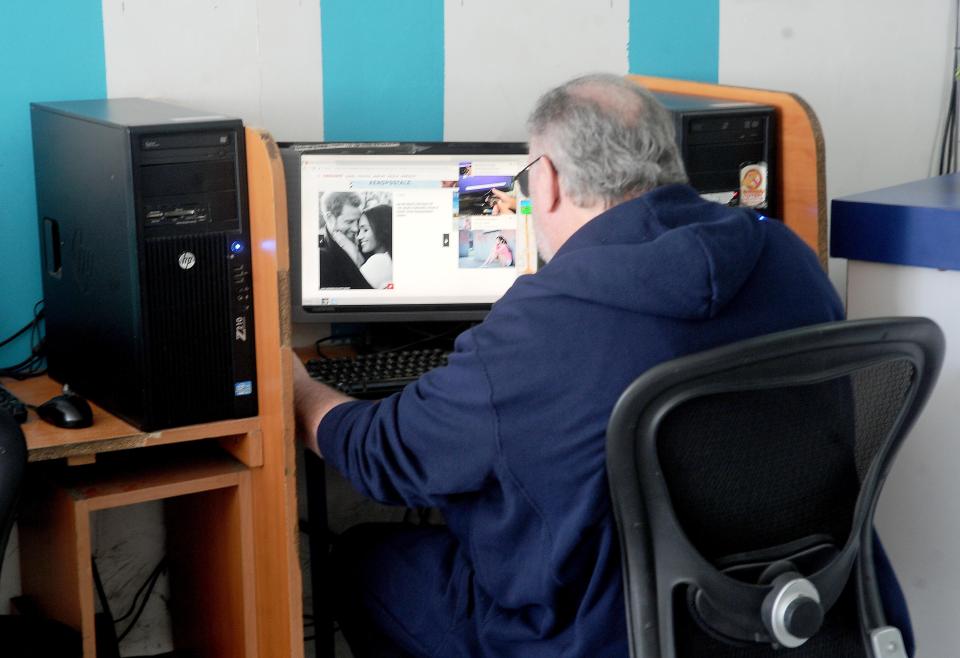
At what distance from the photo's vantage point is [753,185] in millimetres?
2383

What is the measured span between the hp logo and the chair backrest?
1.86ft

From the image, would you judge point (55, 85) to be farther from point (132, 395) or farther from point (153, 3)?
point (132, 395)

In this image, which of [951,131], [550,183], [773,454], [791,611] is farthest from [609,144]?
[951,131]

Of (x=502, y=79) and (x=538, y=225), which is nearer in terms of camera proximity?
(x=538, y=225)

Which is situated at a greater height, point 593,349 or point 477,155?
point 477,155

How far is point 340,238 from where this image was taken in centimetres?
231

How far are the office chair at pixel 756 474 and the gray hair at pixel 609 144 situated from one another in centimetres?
37

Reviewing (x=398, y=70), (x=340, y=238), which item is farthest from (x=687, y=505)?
(x=398, y=70)

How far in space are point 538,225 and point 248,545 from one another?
2.46ft

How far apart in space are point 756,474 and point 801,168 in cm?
120

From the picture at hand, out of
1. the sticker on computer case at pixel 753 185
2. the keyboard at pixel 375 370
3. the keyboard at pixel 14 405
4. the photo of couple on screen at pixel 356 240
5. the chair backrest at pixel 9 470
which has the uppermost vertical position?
the sticker on computer case at pixel 753 185

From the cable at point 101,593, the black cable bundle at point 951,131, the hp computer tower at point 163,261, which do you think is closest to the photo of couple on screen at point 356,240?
the hp computer tower at point 163,261

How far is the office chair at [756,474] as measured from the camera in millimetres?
1248

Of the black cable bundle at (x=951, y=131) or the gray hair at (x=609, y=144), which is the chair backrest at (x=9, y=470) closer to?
the gray hair at (x=609, y=144)
